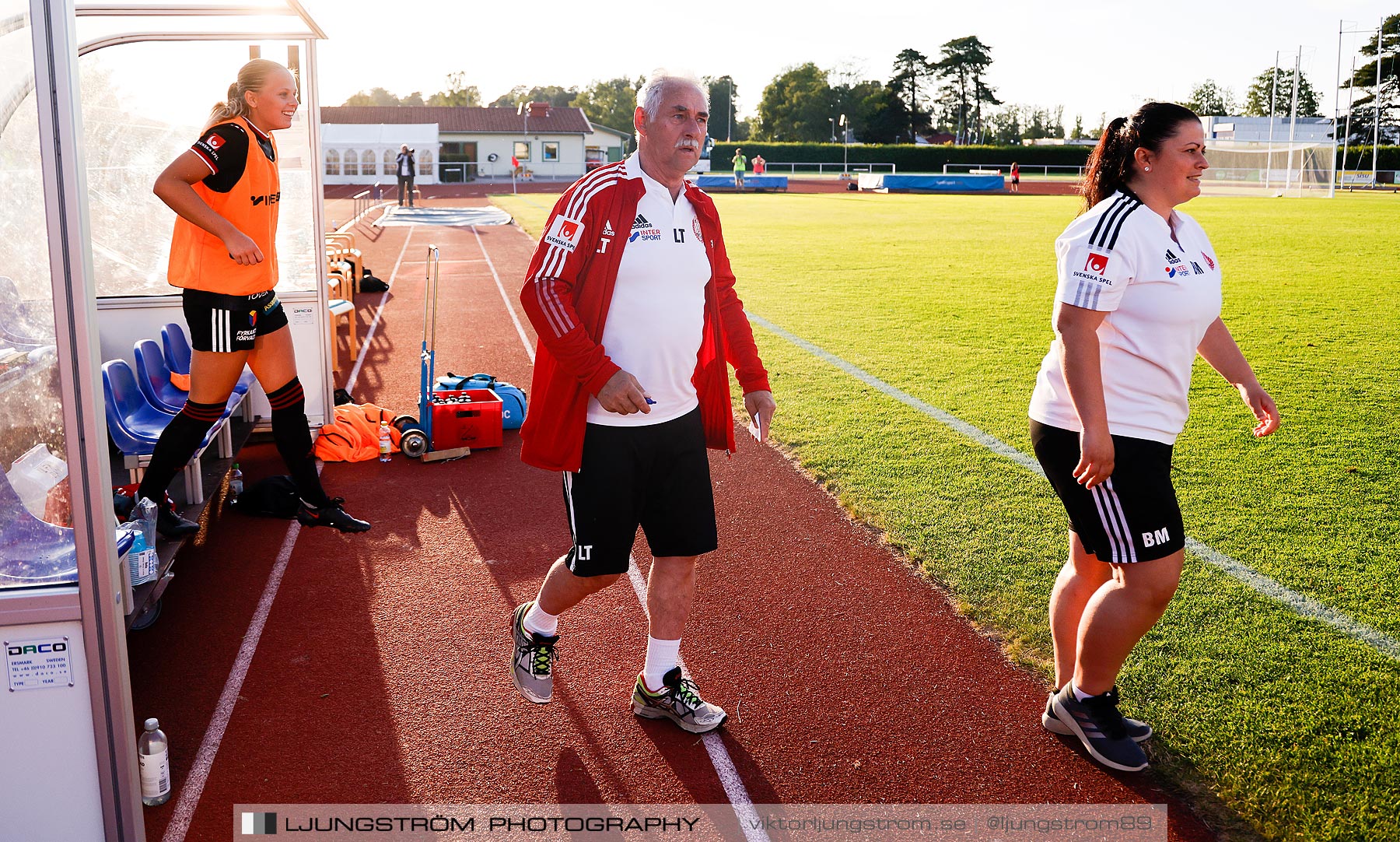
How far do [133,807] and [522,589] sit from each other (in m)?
2.13

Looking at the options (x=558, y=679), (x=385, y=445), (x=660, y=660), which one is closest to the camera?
(x=660, y=660)

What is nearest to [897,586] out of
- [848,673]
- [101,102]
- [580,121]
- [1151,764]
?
[848,673]

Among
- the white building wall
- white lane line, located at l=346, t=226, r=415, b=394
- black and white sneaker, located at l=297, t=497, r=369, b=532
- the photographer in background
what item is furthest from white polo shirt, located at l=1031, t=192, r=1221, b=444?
the white building wall

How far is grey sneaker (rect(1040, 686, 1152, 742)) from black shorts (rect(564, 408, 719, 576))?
4.08ft

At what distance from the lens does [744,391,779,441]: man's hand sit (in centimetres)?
345

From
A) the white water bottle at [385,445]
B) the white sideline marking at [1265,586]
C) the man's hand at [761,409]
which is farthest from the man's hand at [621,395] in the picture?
the white water bottle at [385,445]

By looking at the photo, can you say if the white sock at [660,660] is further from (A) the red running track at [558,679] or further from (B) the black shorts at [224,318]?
(B) the black shorts at [224,318]

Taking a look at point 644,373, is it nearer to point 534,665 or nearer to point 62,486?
point 534,665

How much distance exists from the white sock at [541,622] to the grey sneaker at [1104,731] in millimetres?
1666

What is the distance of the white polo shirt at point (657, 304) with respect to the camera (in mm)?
3072

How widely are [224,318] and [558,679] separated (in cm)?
216

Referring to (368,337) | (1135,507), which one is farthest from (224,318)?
(368,337)

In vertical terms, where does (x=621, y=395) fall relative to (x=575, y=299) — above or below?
below

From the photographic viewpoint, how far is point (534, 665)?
3535 millimetres
